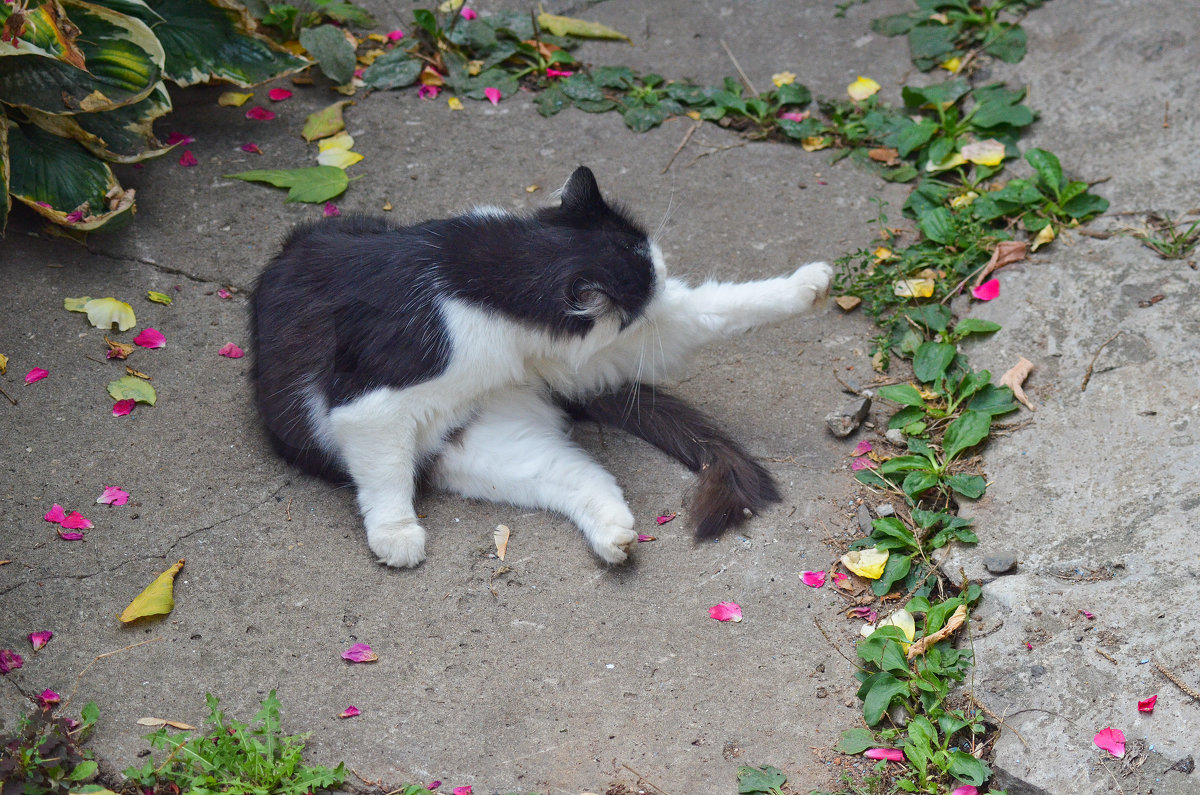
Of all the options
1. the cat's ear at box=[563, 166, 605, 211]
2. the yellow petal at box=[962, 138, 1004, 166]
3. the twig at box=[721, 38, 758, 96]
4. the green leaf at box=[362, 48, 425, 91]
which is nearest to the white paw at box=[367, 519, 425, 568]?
the cat's ear at box=[563, 166, 605, 211]

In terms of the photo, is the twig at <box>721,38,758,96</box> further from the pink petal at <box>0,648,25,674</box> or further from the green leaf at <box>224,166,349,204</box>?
the pink petal at <box>0,648,25,674</box>

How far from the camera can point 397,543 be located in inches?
108

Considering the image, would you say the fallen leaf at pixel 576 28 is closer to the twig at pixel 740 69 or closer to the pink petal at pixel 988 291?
the twig at pixel 740 69

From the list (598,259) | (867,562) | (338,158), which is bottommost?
(867,562)

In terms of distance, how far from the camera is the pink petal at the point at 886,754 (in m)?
2.29

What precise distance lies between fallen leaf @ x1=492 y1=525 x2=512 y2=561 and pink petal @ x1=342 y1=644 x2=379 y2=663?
1.49 ft

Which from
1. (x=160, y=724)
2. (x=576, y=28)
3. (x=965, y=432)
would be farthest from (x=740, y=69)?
(x=160, y=724)

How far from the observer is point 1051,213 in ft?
12.0

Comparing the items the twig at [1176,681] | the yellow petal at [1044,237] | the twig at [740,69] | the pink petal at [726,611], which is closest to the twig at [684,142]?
the twig at [740,69]

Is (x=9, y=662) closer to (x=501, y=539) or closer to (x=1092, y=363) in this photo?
(x=501, y=539)

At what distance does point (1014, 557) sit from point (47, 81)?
340 centimetres

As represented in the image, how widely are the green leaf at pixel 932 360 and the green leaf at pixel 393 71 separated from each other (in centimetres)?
263

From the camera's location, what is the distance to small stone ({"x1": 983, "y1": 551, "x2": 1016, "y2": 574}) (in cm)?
262

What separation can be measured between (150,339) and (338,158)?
3.93 ft
